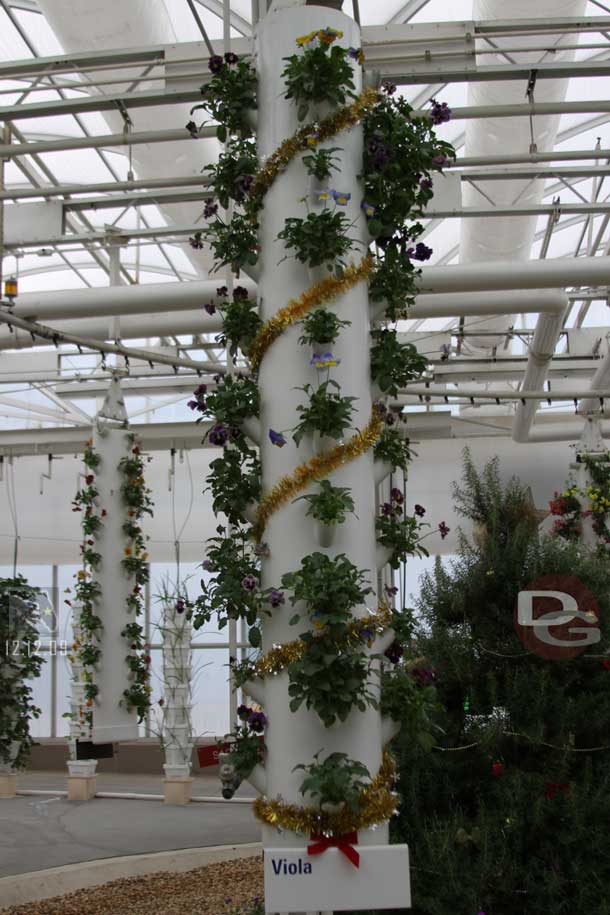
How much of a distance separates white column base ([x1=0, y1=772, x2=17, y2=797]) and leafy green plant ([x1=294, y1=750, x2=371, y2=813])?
11.1 m

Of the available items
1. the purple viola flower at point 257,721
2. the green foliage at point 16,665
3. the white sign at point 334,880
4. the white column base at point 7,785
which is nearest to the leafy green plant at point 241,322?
the purple viola flower at point 257,721

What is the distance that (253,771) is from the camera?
10.3 ft

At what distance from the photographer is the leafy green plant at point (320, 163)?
322 cm

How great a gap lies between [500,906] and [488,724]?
24.2 inches

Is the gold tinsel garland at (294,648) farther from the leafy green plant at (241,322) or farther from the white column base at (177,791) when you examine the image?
the white column base at (177,791)

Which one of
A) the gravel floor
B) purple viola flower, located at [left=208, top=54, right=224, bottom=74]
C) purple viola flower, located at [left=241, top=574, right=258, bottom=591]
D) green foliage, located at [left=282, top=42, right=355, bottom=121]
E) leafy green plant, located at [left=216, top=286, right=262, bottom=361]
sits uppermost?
purple viola flower, located at [left=208, top=54, right=224, bottom=74]

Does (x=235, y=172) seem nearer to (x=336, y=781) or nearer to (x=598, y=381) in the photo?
(x=336, y=781)

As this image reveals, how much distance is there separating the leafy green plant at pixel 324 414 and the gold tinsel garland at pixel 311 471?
2.5 inches

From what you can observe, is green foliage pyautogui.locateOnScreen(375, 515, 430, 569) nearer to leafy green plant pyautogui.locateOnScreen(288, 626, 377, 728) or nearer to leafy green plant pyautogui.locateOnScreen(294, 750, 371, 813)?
leafy green plant pyautogui.locateOnScreen(288, 626, 377, 728)

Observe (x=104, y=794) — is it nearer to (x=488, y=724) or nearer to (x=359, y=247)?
(x=488, y=724)

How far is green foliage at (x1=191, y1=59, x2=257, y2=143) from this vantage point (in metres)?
3.44

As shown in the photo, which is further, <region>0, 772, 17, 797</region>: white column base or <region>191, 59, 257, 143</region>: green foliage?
<region>0, 772, 17, 797</region>: white column base

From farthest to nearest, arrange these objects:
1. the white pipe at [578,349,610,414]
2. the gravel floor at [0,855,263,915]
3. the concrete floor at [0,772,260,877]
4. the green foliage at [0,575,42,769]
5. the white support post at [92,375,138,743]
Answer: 1. the white pipe at [578,349,610,414]
2. the green foliage at [0,575,42,769]
3. the concrete floor at [0,772,260,877]
4. the white support post at [92,375,138,743]
5. the gravel floor at [0,855,263,915]

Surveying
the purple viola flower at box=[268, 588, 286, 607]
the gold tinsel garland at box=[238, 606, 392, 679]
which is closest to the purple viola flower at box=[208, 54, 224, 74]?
the purple viola flower at box=[268, 588, 286, 607]
